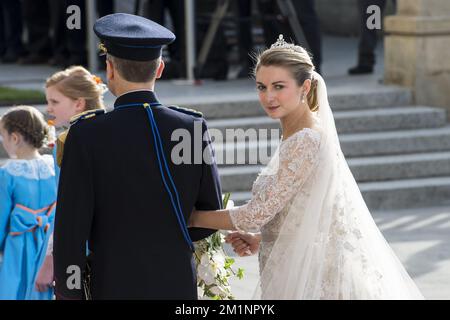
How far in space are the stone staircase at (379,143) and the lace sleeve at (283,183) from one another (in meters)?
4.64

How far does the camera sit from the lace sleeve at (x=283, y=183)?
159 inches

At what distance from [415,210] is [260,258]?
17.1ft

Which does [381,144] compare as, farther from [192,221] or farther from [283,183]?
[192,221]

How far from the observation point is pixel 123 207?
3.75 meters

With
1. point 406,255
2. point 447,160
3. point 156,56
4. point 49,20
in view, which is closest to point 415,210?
point 447,160

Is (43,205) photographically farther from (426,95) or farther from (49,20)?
(49,20)

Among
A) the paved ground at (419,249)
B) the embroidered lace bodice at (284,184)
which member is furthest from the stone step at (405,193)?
the embroidered lace bodice at (284,184)

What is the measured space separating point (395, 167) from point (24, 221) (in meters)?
4.53

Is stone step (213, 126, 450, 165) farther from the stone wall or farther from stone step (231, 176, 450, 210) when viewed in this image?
the stone wall

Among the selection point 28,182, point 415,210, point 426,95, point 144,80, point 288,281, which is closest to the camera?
point 144,80

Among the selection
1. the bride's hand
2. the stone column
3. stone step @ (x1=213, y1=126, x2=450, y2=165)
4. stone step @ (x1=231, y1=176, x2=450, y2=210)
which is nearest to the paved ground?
stone step @ (x1=231, y1=176, x2=450, y2=210)

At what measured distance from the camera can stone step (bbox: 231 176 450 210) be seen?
30.2 feet

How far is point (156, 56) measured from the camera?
3846mm

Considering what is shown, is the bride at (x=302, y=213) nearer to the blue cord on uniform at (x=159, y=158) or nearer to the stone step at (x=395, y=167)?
the blue cord on uniform at (x=159, y=158)
